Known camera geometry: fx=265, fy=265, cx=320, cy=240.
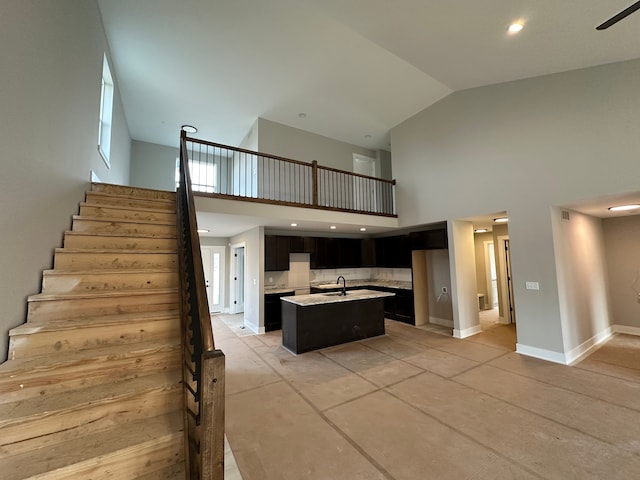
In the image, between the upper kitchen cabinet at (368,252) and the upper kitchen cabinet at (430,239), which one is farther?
the upper kitchen cabinet at (368,252)

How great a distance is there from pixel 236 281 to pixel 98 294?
629 cm

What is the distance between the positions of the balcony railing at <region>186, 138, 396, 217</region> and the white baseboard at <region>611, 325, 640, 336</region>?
531cm

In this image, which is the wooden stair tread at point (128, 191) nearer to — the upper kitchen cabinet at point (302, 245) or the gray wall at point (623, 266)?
the upper kitchen cabinet at point (302, 245)

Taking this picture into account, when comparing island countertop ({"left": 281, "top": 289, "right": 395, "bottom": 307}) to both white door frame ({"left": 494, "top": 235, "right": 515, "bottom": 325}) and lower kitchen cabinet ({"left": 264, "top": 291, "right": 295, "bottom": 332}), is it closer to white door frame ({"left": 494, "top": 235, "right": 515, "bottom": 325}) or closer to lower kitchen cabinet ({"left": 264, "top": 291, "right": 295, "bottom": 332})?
lower kitchen cabinet ({"left": 264, "top": 291, "right": 295, "bottom": 332})

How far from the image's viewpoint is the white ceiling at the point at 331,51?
3.40 m

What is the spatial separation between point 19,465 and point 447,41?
5882 millimetres

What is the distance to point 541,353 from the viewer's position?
4.33 metres

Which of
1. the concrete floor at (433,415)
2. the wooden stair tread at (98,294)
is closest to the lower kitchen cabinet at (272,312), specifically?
the concrete floor at (433,415)

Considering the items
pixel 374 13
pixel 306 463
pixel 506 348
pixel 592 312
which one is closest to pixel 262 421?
pixel 306 463

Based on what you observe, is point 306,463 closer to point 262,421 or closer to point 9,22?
point 262,421

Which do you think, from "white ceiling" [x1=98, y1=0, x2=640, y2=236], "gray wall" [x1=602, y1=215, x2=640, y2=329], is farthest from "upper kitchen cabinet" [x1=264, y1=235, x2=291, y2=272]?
"gray wall" [x1=602, y1=215, x2=640, y2=329]

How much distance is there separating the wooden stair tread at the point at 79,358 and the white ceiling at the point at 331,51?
13.8 ft

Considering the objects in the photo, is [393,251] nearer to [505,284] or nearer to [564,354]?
[505,284]

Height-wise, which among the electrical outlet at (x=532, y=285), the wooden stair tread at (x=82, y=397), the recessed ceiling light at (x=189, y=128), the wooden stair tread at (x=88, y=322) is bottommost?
the wooden stair tread at (x=82, y=397)
